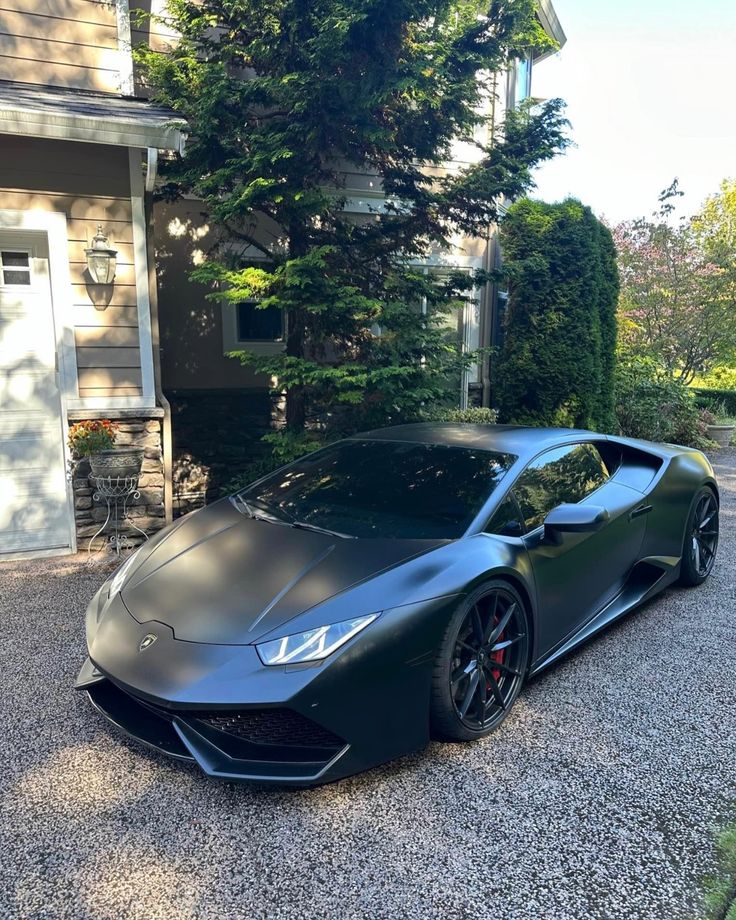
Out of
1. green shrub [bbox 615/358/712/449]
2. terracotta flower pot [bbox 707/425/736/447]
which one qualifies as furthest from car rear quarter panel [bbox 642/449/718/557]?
terracotta flower pot [bbox 707/425/736/447]

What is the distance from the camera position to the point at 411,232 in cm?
607

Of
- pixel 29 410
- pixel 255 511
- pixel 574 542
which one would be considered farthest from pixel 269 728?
pixel 29 410

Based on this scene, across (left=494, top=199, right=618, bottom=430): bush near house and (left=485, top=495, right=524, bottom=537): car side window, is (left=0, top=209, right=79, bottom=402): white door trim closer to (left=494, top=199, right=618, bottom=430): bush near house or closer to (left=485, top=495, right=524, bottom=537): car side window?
(left=485, top=495, right=524, bottom=537): car side window

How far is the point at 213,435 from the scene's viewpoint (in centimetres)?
724

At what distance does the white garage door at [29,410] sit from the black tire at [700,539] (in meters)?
4.44

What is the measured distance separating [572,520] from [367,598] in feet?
3.50

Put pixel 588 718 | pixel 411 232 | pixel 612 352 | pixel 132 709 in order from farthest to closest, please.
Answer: pixel 612 352, pixel 411 232, pixel 588 718, pixel 132 709

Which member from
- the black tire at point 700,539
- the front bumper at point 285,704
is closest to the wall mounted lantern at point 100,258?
the front bumper at point 285,704

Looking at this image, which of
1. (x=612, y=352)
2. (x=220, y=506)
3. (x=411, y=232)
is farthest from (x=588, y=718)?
(x=612, y=352)

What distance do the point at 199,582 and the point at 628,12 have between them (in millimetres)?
8646

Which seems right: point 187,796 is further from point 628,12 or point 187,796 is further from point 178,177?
point 628,12

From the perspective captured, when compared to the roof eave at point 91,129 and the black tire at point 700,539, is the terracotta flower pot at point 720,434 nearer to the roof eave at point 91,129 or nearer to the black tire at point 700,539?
the black tire at point 700,539

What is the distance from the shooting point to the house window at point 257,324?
7.29 m

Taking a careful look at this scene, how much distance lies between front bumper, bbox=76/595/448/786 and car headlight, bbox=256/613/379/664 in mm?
29
